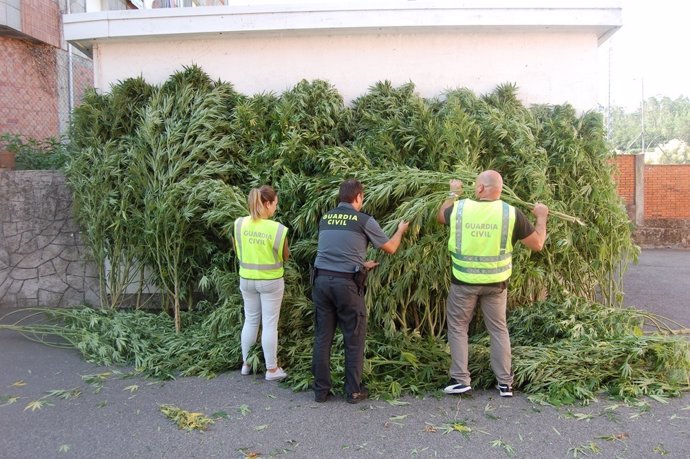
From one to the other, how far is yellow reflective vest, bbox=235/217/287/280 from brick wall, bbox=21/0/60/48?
9.25 m

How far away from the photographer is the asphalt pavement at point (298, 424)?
3.85 m

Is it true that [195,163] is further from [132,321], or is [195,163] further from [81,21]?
[81,21]

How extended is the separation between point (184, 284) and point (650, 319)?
5.12 meters

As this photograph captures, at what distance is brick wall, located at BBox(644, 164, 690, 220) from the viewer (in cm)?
1630

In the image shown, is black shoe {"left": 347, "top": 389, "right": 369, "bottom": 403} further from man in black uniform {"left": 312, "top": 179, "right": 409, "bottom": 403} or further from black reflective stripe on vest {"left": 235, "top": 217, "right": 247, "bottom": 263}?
black reflective stripe on vest {"left": 235, "top": 217, "right": 247, "bottom": 263}

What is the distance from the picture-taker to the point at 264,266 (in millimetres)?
5094

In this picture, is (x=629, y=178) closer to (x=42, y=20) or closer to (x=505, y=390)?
(x=505, y=390)

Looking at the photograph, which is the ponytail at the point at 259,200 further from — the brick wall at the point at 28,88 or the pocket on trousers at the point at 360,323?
the brick wall at the point at 28,88

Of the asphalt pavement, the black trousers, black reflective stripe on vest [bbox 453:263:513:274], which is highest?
black reflective stripe on vest [bbox 453:263:513:274]

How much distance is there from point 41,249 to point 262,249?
4.57 m

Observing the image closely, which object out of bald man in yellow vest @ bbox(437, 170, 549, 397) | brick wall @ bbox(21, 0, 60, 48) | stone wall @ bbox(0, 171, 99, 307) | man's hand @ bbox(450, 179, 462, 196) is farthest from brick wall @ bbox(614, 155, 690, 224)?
brick wall @ bbox(21, 0, 60, 48)

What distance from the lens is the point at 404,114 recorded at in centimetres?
714

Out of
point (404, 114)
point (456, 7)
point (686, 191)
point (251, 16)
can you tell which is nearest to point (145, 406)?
point (404, 114)

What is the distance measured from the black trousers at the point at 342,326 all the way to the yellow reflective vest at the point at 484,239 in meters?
0.91
